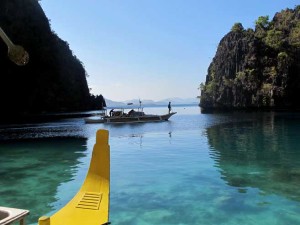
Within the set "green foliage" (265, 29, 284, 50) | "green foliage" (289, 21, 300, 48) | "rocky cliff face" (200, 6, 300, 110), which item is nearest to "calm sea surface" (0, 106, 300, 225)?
"rocky cliff face" (200, 6, 300, 110)

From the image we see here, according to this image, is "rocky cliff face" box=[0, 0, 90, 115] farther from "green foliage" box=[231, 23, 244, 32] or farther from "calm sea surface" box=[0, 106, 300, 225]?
"green foliage" box=[231, 23, 244, 32]

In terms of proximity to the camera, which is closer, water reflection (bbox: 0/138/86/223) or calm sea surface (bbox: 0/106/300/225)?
calm sea surface (bbox: 0/106/300/225)

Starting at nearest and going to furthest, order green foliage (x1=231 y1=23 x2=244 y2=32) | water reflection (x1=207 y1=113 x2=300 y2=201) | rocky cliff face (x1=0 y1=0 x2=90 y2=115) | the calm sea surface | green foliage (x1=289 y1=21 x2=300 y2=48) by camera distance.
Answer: the calm sea surface → water reflection (x1=207 y1=113 x2=300 y2=201) → rocky cliff face (x1=0 y1=0 x2=90 y2=115) → green foliage (x1=289 y1=21 x2=300 y2=48) → green foliage (x1=231 y1=23 x2=244 y2=32)

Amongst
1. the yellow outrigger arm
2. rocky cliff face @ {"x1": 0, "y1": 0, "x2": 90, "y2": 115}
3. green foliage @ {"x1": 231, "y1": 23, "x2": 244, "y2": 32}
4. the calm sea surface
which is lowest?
the calm sea surface

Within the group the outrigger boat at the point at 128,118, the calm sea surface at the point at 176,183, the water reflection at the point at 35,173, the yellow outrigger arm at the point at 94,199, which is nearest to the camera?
the yellow outrigger arm at the point at 94,199

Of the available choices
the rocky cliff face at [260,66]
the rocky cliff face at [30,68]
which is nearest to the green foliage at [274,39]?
the rocky cliff face at [260,66]

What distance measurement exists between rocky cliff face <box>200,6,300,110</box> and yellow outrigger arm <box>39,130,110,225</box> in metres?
98.2

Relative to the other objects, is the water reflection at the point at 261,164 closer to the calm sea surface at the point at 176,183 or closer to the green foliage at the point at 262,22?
the calm sea surface at the point at 176,183

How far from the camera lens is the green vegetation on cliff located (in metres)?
82.4

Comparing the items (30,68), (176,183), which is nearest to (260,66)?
(30,68)

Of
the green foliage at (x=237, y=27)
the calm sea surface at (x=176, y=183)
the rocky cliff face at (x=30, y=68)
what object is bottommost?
the calm sea surface at (x=176, y=183)

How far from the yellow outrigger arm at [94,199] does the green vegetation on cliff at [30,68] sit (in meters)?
76.6

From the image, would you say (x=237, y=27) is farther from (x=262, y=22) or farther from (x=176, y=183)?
(x=176, y=183)

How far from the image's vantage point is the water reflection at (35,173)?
488 inches
